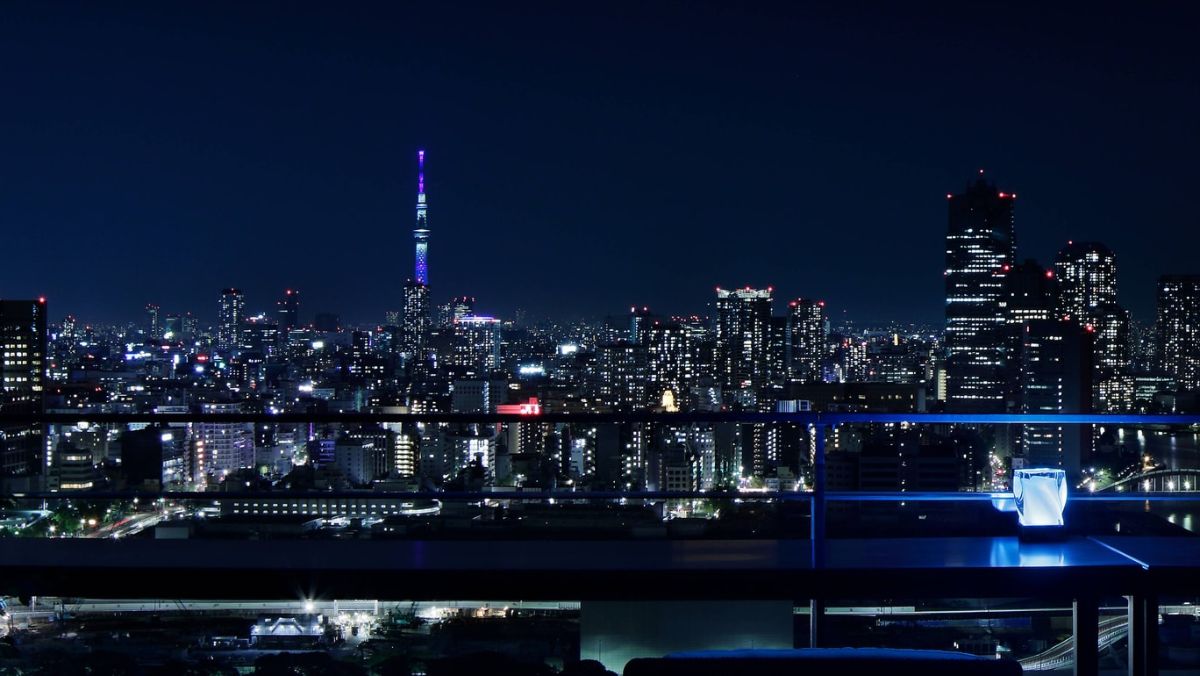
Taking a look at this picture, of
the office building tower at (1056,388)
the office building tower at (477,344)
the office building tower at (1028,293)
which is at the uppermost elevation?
the office building tower at (1028,293)

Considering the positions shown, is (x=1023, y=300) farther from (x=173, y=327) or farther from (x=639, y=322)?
(x=173, y=327)

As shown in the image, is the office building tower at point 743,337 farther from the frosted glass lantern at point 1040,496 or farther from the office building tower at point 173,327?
the frosted glass lantern at point 1040,496

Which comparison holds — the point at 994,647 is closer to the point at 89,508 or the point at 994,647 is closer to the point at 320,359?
the point at 89,508

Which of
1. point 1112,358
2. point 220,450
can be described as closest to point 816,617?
point 220,450

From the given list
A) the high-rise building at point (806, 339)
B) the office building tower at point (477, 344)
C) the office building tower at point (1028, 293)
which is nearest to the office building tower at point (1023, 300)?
the office building tower at point (1028, 293)

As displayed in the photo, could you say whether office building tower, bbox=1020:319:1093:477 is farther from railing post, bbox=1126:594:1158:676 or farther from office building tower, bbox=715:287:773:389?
office building tower, bbox=715:287:773:389

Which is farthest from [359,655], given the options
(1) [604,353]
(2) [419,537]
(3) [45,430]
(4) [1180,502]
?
(1) [604,353]
